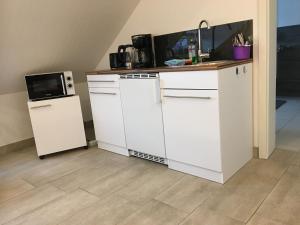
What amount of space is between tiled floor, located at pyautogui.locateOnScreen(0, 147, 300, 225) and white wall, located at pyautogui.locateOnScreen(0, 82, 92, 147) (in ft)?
2.25

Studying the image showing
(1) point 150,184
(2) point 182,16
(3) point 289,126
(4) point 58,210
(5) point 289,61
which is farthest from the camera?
(5) point 289,61

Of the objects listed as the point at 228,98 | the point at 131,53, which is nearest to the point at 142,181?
the point at 228,98

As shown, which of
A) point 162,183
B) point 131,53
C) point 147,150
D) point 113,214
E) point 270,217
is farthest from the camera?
point 131,53

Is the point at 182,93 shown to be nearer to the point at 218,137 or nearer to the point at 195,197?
the point at 218,137

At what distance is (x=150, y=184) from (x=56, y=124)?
1.34 meters

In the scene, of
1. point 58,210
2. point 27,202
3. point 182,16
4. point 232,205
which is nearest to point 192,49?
point 182,16

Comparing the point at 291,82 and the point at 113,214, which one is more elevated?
the point at 291,82

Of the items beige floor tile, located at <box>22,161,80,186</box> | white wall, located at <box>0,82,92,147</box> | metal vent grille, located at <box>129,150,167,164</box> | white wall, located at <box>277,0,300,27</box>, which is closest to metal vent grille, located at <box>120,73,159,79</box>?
metal vent grille, located at <box>129,150,167,164</box>

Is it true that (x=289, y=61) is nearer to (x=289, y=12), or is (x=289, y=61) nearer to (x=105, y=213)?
(x=289, y=12)

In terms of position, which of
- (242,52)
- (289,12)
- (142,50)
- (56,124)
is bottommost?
(56,124)

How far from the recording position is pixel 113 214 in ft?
5.93

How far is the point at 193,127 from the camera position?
83.0 inches

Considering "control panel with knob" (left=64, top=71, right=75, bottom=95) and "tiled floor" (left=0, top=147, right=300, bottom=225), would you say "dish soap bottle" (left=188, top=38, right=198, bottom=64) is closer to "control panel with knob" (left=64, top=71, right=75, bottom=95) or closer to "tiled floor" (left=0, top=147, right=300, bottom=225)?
"tiled floor" (left=0, top=147, right=300, bottom=225)

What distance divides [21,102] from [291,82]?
420cm
